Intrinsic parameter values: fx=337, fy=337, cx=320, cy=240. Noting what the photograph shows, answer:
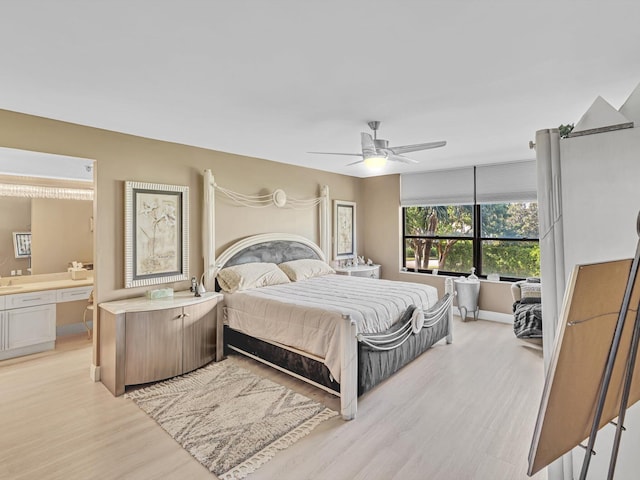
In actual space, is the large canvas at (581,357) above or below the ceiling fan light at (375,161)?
below

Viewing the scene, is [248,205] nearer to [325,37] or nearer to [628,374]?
[325,37]

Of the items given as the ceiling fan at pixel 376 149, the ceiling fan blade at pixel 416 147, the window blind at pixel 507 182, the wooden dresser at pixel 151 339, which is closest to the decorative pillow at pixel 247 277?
the wooden dresser at pixel 151 339

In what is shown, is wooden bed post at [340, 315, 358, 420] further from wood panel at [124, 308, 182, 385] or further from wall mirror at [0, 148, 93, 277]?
wall mirror at [0, 148, 93, 277]

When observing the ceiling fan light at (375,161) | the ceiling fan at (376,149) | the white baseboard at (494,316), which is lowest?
the white baseboard at (494,316)

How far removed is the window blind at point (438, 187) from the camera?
563 centimetres

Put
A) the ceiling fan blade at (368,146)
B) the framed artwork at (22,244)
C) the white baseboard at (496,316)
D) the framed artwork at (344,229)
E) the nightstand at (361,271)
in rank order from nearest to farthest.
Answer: the ceiling fan blade at (368,146), the framed artwork at (22,244), the white baseboard at (496,316), the nightstand at (361,271), the framed artwork at (344,229)

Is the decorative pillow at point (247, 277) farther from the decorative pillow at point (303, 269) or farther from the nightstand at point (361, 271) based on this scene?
the nightstand at point (361, 271)

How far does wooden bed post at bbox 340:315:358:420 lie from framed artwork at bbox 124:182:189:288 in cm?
223

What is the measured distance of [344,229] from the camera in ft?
20.8

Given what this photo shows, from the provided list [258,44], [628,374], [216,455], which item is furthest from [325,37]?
[216,455]

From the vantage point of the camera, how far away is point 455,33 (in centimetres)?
176

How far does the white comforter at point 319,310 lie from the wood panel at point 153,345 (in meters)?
0.66

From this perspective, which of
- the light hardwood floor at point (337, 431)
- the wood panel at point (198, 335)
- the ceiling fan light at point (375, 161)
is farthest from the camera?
the wood panel at point (198, 335)

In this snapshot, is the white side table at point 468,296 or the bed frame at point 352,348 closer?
the bed frame at point 352,348
